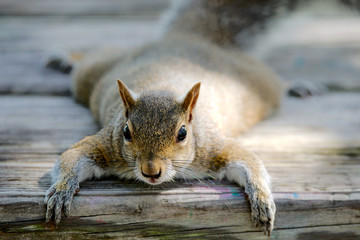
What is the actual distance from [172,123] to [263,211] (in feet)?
1.34

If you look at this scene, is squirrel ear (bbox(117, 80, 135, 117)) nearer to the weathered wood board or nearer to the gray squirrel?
the gray squirrel

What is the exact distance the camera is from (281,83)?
2680 millimetres

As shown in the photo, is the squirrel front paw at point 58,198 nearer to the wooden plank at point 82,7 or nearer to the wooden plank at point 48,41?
the wooden plank at point 48,41

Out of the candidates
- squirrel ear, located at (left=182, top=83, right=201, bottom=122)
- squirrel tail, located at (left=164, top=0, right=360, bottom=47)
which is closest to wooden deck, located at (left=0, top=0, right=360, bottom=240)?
squirrel ear, located at (left=182, top=83, right=201, bottom=122)

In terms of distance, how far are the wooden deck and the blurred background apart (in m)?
0.02

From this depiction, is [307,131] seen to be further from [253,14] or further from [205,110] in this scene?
[253,14]

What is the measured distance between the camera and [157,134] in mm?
1423

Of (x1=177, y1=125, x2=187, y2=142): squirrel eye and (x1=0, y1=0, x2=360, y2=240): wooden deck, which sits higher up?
(x1=177, y1=125, x2=187, y2=142): squirrel eye

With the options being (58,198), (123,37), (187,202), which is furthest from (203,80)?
(123,37)

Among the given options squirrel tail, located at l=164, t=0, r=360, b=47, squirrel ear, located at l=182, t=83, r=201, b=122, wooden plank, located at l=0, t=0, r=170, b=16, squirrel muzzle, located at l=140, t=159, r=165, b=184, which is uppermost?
squirrel ear, located at l=182, t=83, r=201, b=122

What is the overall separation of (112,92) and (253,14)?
57.9 inches

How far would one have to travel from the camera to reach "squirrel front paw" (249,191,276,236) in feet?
4.60

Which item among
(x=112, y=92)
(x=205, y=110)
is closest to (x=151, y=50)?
(x=112, y=92)

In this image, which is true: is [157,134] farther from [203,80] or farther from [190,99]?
[203,80]
